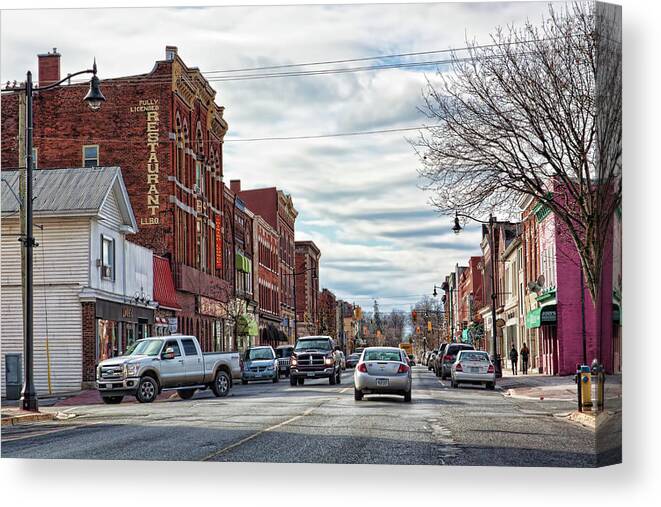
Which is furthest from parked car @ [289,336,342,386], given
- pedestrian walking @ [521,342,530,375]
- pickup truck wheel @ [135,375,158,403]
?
pickup truck wheel @ [135,375,158,403]

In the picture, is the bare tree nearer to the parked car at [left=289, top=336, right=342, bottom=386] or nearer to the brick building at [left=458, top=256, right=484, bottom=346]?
the parked car at [left=289, top=336, right=342, bottom=386]

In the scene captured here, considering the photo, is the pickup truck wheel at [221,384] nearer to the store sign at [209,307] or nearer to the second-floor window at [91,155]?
the store sign at [209,307]

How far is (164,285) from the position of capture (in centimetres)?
2638

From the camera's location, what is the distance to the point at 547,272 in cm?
4653

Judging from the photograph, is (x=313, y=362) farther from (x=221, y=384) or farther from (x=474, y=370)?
(x=221, y=384)

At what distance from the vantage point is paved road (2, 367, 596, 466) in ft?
54.6

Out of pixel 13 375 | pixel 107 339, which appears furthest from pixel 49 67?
pixel 107 339

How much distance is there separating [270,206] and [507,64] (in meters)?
8.60

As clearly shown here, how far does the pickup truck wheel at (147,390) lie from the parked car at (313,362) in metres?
12.0

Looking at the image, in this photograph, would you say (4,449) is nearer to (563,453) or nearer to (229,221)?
(563,453)

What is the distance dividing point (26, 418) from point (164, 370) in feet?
25.3

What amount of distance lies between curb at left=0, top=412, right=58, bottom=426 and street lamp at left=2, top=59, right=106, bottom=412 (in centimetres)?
18

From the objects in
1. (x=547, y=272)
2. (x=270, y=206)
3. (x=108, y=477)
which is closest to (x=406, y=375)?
(x=270, y=206)

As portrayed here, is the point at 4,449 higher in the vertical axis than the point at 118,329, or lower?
lower
